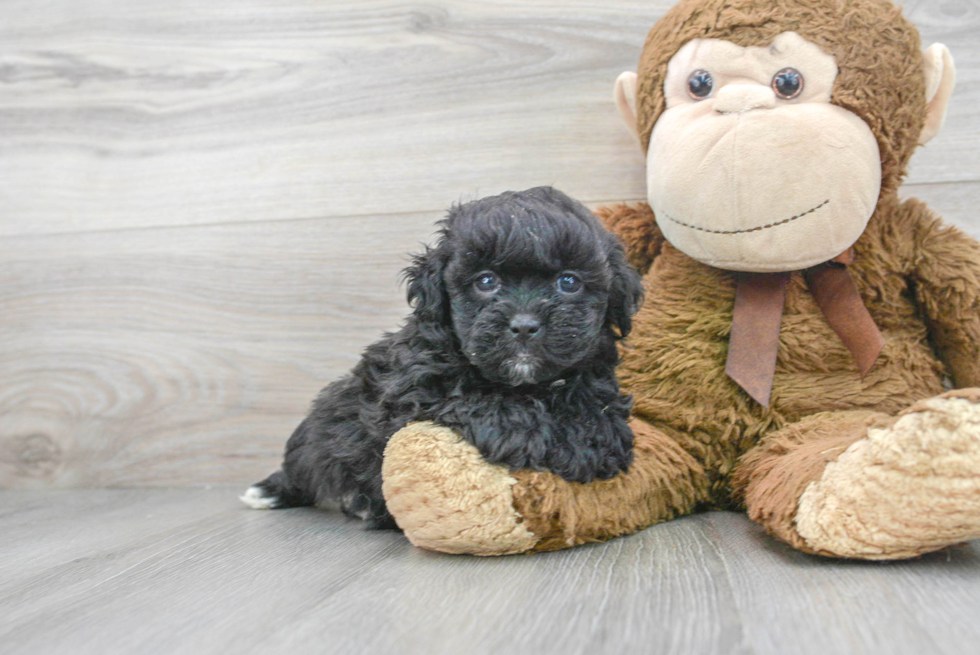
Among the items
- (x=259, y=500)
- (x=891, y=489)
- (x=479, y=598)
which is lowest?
(x=259, y=500)

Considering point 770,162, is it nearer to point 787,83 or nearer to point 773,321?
point 787,83

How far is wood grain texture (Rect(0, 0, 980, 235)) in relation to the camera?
1.66 m

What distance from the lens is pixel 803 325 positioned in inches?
49.9

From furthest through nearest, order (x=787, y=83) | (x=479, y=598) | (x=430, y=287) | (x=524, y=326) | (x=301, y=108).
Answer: (x=301, y=108) → (x=787, y=83) → (x=430, y=287) → (x=524, y=326) → (x=479, y=598)

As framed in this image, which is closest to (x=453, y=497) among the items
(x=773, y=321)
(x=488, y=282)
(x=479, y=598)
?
(x=479, y=598)

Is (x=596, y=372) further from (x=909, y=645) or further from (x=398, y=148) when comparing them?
(x=398, y=148)

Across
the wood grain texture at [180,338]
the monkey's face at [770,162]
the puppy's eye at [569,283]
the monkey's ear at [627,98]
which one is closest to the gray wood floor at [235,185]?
the wood grain texture at [180,338]

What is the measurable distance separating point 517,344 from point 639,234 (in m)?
0.53

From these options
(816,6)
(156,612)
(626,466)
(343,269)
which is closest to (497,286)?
(626,466)

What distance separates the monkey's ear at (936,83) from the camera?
1225 millimetres

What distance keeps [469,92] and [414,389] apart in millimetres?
854

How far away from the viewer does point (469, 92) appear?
1699 mm

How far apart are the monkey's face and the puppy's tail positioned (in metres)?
0.88

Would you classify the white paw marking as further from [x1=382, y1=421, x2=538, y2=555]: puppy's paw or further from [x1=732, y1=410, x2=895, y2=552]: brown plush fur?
[x1=732, y1=410, x2=895, y2=552]: brown plush fur
